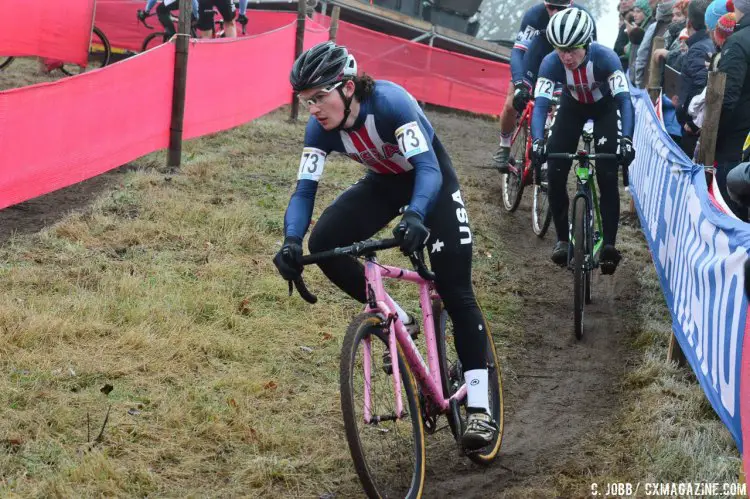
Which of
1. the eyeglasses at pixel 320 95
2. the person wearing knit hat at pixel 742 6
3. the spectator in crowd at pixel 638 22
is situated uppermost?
the person wearing knit hat at pixel 742 6

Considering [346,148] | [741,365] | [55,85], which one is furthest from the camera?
[55,85]

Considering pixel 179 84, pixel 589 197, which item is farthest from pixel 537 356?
pixel 179 84

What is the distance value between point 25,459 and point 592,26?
18.4 feet

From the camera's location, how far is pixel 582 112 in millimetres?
8242

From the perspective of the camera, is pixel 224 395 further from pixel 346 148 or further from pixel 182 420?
pixel 346 148

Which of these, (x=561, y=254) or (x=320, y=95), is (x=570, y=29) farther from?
(x=320, y=95)

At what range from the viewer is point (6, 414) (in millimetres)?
5078

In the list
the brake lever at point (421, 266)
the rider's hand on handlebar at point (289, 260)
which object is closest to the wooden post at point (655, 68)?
the brake lever at point (421, 266)

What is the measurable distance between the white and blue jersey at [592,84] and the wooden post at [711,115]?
63 centimetres

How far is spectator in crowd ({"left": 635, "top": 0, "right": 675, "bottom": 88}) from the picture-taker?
13.0 m

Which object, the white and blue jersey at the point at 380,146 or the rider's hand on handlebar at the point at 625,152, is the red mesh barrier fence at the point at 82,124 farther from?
the rider's hand on handlebar at the point at 625,152

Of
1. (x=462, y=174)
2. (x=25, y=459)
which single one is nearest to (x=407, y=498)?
(x=25, y=459)

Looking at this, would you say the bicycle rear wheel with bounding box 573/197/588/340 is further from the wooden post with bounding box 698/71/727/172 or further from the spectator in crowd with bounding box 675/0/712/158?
the spectator in crowd with bounding box 675/0/712/158

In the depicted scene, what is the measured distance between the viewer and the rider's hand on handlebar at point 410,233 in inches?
163
